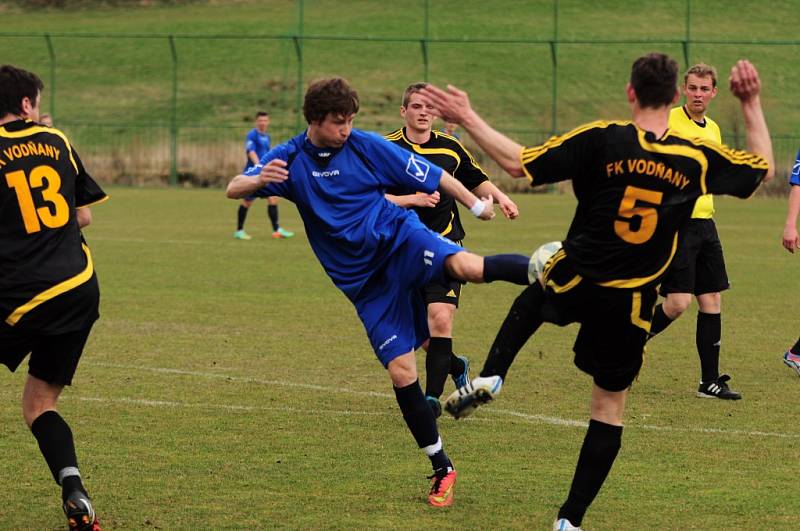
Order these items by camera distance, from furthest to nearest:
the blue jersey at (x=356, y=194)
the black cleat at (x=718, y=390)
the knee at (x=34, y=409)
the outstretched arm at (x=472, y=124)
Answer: the black cleat at (x=718, y=390) → the blue jersey at (x=356, y=194) → the knee at (x=34, y=409) → the outstretched arm at (x=472, y=124)

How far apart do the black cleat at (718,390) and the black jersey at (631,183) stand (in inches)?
154

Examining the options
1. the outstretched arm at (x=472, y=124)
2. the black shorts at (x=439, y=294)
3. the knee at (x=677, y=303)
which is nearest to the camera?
the outstretched arm at (x=472, y=124)

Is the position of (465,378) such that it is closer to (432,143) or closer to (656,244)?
(432,143)

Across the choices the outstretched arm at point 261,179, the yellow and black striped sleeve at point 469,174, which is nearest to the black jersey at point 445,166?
the yellow and black striped sleeve at point 469,174

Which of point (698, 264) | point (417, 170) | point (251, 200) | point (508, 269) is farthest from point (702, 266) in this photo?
point (251, 200)

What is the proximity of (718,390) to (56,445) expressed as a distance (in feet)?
16.8

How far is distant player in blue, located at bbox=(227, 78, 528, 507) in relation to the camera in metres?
6.34

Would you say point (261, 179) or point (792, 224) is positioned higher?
point (261, 179)

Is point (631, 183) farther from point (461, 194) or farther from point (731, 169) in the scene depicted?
point (461, 194)

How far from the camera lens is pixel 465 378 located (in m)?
8.86

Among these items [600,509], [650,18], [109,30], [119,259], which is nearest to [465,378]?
[600,509]

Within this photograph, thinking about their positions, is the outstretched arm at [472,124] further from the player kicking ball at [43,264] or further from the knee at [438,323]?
the knee at [438,323]

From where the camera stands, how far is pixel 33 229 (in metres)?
5.53

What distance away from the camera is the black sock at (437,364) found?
323 inches
